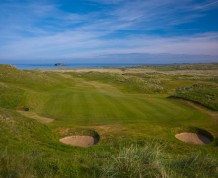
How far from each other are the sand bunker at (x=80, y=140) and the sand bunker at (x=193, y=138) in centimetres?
638

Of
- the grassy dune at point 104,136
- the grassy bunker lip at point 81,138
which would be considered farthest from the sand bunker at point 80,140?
the grassy dune at point 104,136

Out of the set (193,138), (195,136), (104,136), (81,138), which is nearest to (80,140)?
(81,138)

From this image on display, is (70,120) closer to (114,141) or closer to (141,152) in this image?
(114,141)

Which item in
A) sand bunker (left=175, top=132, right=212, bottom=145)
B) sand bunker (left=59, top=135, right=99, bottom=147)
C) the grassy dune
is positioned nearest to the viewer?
the grassy dune

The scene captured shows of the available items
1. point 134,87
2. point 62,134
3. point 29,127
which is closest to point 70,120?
point 62,134

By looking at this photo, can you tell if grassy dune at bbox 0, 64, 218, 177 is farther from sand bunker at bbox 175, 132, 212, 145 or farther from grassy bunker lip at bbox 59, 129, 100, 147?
sand bunker at bbox 175, 132, 212, 145

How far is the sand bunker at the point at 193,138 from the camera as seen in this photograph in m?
17.5

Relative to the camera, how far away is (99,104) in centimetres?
2439

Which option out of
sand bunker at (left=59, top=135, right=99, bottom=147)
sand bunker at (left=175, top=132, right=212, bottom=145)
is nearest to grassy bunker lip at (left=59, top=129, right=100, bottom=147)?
sand bunker at (left=59, top=135, right=99, bottom=147)

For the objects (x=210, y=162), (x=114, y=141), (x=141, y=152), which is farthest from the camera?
(x=114, y=141)

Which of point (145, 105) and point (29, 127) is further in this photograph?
point (145, 105)

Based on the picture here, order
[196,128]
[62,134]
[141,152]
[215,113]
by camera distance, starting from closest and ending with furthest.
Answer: [141,152] < [62,134] < [196,128] < [215,113]

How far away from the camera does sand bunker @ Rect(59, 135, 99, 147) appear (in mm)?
16859

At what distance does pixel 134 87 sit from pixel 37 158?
125ft
